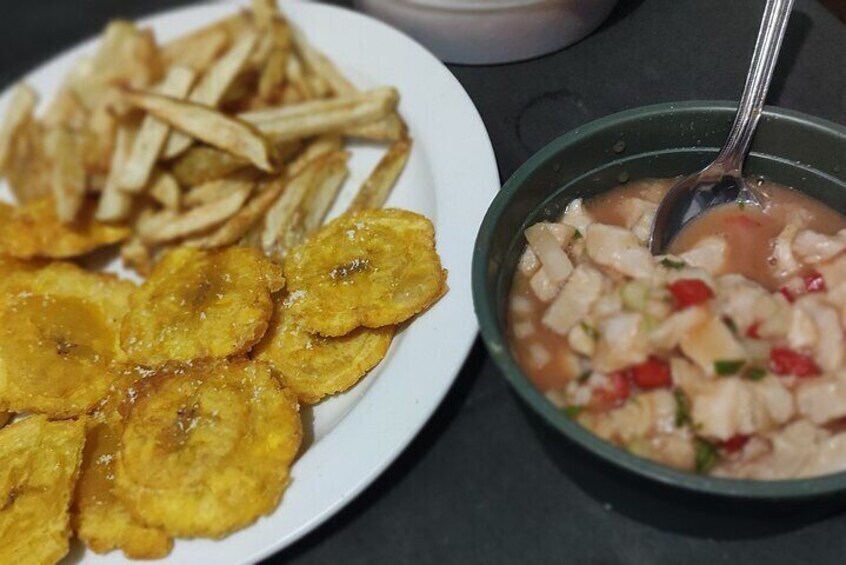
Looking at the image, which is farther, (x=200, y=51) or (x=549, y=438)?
(x=200, y=51)

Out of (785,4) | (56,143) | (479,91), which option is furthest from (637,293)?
(56,143)

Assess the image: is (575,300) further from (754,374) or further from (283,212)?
(283,212)

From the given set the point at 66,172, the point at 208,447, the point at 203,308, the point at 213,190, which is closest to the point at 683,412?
the point at 208,447

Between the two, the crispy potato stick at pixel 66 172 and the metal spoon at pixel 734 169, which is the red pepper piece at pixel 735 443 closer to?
the metal spoon at pixel 734 169

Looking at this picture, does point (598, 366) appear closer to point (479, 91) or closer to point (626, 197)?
point (626, 197)

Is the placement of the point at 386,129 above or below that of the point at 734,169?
Result: below

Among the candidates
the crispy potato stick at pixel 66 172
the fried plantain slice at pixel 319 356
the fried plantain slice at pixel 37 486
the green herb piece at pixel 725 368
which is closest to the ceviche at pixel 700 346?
the green herb piece at pixel 725 368
